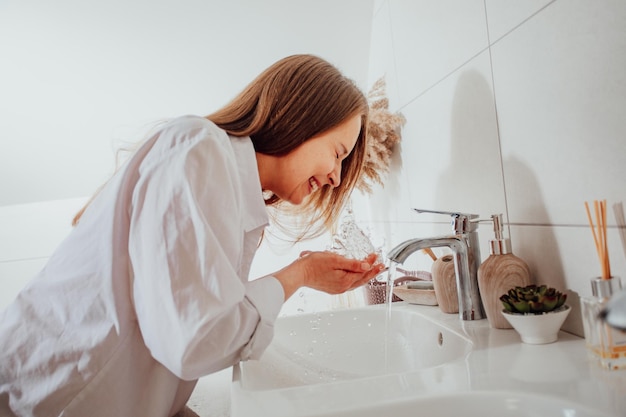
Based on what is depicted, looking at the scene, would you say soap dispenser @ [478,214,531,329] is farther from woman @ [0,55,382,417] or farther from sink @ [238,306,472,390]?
woman @ [0,55,382,417]

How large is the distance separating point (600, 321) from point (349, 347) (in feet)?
1.98

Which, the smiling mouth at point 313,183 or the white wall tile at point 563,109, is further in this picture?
the smiling mouth at point 313,183

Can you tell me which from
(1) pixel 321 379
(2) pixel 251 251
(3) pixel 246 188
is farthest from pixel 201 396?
(3) pixel 246 188

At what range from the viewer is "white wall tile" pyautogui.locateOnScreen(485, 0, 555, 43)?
0.78m

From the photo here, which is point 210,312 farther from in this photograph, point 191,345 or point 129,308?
point 129,308

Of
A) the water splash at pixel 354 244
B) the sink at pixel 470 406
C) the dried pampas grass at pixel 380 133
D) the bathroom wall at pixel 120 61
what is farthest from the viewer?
the bathroom wall at pixel 120 61

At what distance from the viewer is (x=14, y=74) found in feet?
6.32

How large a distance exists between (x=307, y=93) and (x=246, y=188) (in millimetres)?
225

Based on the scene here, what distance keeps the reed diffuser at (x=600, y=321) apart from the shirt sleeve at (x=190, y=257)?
16.7 inches

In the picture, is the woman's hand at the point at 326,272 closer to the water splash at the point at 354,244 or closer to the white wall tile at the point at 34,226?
the water splash at the point at 354,244

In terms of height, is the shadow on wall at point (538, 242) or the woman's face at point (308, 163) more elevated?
the woman's face at point (308, 163)

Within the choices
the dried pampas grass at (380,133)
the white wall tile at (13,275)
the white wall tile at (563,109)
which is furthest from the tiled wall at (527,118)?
the white wall tile at (13,275)

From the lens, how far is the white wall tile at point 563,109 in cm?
64

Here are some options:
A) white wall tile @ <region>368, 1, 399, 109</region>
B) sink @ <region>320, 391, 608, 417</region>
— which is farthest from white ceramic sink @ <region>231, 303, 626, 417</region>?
white wall tile @ <region>368, 1, 399, 109</region>
